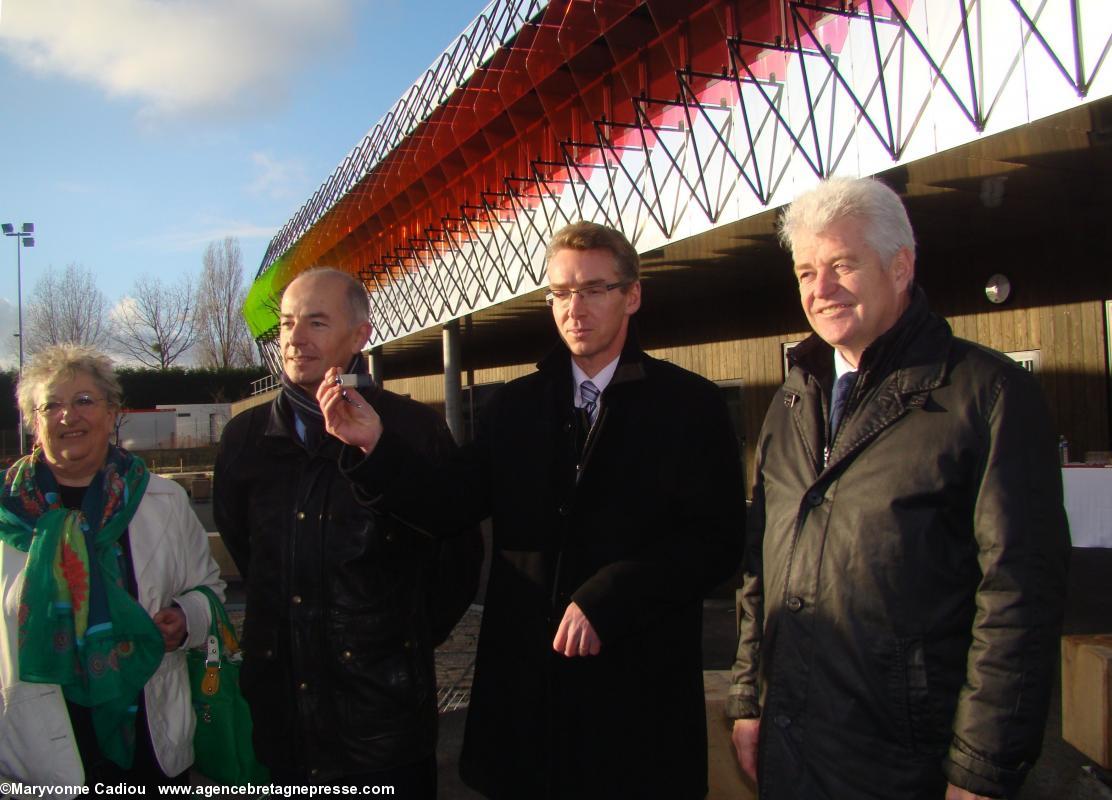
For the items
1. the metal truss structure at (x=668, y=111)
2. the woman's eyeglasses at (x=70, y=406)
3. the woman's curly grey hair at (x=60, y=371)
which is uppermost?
the metal truss structure at (x=668, y=111)

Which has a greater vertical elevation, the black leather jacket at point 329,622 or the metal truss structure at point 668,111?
the metal truss structure at point 668,111

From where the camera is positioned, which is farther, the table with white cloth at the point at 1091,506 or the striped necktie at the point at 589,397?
the table with white cloth at the point at 1091,506

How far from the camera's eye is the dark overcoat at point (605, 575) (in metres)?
2.12

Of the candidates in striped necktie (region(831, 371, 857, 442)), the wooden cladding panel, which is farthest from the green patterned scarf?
the wooden cladding panel

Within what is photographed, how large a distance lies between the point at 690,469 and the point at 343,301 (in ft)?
3.89

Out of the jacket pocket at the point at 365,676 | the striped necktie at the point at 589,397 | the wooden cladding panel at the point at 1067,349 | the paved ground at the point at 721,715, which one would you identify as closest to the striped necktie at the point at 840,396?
the striped necktie at the point at 589,397

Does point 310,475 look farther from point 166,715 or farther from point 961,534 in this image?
point 961,534

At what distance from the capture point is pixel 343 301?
2.60 metres

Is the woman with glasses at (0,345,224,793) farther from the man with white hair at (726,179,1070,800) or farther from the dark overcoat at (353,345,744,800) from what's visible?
the man with white hair at (726,179,1070,800)

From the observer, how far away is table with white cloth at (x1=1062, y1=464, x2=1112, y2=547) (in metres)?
5.79

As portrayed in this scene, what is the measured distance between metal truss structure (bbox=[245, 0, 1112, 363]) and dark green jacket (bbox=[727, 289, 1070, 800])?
5208 millimetres

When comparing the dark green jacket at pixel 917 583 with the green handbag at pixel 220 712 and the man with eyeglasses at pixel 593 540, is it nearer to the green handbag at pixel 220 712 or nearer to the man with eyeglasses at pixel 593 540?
the man with eyeglasses at pixel 593 540

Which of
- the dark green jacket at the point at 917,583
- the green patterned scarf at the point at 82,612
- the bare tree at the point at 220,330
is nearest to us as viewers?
the dark green jacket at the point at 917,583

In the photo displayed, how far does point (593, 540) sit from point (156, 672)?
1.53 meters
